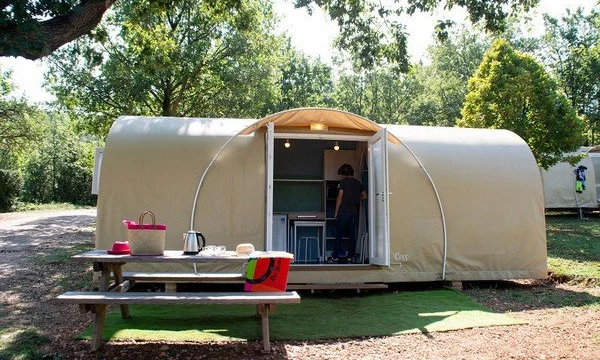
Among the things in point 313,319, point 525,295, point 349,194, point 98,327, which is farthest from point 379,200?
point 98,327

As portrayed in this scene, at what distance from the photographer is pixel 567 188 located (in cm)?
1816

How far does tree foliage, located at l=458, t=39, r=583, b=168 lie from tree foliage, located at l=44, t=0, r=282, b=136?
7.54m

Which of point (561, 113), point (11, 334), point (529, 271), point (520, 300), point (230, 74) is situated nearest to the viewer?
point (11, 334)

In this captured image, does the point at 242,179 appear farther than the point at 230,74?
No

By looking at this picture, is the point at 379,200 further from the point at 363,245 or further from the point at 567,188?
the point at 567,188

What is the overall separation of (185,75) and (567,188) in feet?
44.8

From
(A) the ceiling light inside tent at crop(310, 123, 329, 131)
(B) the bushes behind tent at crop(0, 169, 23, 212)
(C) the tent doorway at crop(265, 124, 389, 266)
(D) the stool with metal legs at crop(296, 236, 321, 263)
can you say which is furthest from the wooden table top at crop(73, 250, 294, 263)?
(B) the bushes behind tent at crop(0, 169, 23, 212)

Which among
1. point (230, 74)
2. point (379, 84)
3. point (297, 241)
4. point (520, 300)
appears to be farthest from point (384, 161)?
point (379, 84)

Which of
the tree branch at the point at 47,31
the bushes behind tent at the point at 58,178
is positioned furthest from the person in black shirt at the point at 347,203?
the bushes behind tent at the point at 58,178

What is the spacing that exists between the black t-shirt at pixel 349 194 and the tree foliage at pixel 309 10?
2.02 metres

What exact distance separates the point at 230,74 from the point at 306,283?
12021mm

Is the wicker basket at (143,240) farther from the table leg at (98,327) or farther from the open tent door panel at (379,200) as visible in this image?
the open tent door panel at (379,200)

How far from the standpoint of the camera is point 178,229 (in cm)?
759

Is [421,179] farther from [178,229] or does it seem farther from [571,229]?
[571,229]
